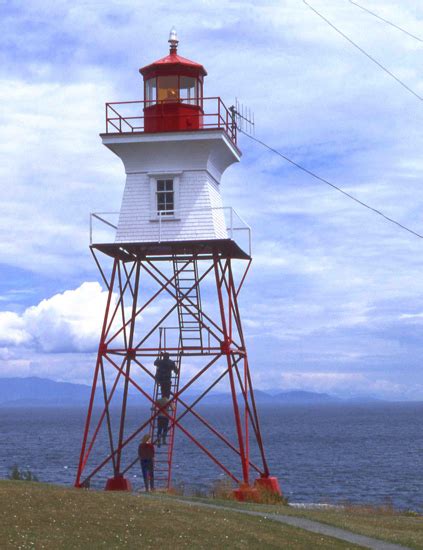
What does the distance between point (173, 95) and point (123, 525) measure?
16611 millimetres

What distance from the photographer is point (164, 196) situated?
3391cm

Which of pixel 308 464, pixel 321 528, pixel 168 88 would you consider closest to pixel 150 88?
pixel 168 88

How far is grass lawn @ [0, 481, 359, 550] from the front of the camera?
19.8 meters

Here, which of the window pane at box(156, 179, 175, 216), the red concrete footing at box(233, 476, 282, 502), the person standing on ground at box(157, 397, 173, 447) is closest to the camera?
the red concrete footing at box(233, 476, 282, 502)

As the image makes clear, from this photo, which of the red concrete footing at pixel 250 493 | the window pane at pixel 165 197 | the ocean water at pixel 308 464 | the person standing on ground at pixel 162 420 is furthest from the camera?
the ocean water at pixel 308 464

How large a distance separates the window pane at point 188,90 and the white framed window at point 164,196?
2.51 meters

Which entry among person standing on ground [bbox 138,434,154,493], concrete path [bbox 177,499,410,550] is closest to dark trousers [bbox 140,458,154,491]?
person standing on ground [bbox 138,434,154,493]

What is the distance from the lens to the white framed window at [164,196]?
33625mm

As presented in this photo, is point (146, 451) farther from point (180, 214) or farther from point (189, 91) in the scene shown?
point (189, 91)

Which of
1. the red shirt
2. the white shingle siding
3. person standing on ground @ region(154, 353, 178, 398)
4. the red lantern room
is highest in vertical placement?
the red lantern room

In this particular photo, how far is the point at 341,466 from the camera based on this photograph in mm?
82562

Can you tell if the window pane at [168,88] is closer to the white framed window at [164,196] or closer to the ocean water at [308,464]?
the white framed window at [164,196]

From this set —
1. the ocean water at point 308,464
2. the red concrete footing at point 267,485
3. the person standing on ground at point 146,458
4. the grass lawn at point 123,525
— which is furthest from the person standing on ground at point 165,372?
the ocean water at point 308,464

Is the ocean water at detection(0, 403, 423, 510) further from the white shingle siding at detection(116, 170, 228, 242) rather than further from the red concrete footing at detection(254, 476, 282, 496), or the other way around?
the white shingle siding at detection(116, 170, 228, 242)
